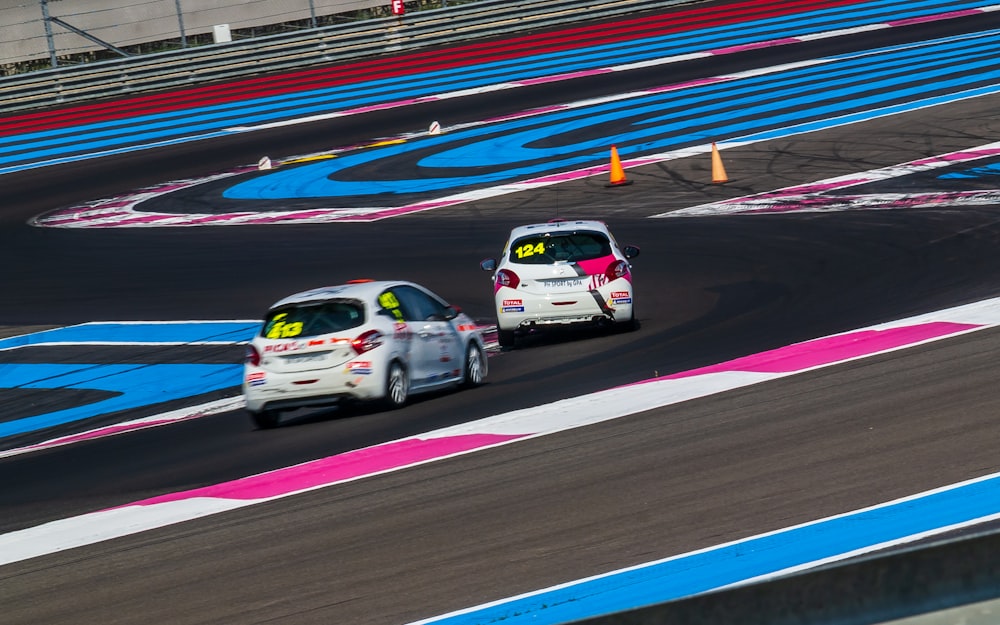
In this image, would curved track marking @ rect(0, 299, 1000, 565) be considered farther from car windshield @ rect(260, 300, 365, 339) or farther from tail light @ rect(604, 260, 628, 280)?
tail light @ rect(604, 260, 628, 280)

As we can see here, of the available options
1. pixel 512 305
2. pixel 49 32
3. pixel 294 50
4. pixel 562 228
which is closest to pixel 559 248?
pixel 562 228

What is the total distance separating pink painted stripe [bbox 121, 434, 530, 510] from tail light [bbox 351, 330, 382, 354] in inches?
91.7

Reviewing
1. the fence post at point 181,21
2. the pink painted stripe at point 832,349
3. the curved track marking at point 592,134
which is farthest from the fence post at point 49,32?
the pink painted stripe at point 832,349

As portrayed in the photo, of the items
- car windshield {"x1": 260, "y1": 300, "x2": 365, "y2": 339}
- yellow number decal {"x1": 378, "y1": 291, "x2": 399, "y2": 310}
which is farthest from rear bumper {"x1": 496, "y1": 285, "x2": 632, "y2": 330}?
car windshield {"x1": 260, "y1": 300, "x2": 365, "y2": 339}

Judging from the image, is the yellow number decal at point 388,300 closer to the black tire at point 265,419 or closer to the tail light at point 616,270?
the black tire at point 265,419

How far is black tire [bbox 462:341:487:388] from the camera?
45.6 feet

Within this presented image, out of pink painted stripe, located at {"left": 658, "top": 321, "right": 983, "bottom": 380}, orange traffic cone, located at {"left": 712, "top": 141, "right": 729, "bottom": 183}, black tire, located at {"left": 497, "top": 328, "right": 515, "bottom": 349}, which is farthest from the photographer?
orange traffic cone, located at {"left": 712, "top": 141, "right": 729, "bottom": 183}

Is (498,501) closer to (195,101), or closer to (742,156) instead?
(742,156)

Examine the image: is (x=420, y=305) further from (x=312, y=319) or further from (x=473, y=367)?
(x=312, y=319)

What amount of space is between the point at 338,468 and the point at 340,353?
3.02 meters

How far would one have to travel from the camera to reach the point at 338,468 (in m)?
9.50

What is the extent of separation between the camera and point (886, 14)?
3916cm

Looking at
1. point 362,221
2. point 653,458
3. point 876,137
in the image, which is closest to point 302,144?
point 362,221

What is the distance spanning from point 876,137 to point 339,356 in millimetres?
17201
